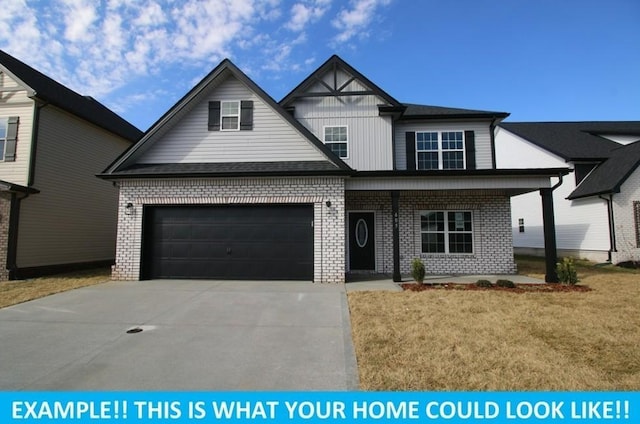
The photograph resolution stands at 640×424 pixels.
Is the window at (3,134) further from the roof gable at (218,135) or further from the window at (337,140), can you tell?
the window at (337,140)

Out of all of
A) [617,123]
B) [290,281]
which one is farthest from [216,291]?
[617,123]

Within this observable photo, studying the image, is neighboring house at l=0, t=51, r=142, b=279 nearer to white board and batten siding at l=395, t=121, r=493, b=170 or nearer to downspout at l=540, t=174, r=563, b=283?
white board and batten siding at l=395, t=121, r=493, b=170

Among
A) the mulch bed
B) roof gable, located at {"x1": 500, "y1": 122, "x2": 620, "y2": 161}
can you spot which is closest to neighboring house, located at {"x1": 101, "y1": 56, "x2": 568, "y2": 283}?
the mulch bed

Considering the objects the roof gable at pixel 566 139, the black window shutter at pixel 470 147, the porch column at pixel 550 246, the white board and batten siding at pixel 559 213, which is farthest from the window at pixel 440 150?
the roof gable at pixel 566 139

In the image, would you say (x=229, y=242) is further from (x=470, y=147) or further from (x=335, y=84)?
(x=470, y=147)

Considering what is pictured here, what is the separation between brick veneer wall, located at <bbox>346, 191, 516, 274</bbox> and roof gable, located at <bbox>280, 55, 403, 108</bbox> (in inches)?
146

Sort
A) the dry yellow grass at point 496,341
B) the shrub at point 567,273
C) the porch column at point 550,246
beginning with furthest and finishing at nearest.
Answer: the porch column at point 550,246 < the shrub at point 567,273 < the dry yellow grass at point 496,341

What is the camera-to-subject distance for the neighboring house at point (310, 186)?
10.2 meters

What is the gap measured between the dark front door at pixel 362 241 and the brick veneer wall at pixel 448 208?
7.9 inches

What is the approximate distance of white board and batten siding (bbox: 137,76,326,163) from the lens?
10.9 metres

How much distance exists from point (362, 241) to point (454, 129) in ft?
18.1

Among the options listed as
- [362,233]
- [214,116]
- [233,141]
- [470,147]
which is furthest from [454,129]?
[214,116]

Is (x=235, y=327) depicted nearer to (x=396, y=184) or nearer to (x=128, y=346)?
(x=128, y=346)

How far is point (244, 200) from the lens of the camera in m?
10.3
